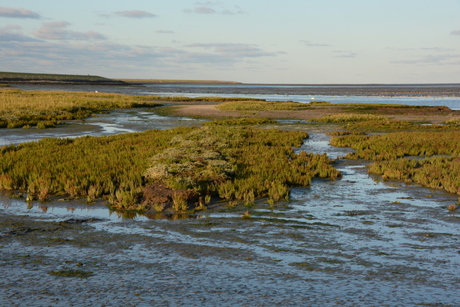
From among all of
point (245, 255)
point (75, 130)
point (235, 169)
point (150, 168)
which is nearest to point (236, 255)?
point (245, 255)

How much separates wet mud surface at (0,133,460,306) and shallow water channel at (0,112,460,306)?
22 millimetres

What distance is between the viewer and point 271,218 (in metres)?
12.3

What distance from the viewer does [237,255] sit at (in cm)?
929

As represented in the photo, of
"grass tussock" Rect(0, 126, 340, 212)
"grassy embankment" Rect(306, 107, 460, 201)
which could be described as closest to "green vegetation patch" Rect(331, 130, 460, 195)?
"grassy embankment" Rect(306, 107, 460, 201)

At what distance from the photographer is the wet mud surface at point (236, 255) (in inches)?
288

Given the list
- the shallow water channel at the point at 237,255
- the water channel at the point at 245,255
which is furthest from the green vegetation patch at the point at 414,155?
the shallow water channel at the point at 237,255

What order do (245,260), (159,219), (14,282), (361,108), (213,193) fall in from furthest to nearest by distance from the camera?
(361,108) < (213,193) < (159,219) < (245,260) < (14,282)

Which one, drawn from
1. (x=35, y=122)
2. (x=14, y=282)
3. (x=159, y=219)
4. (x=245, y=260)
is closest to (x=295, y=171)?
(x=159, y=219)

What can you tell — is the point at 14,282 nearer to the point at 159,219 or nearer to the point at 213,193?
the point at 159,219

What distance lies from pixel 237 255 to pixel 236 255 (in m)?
0.02

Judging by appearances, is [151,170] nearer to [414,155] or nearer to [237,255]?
[237,255]

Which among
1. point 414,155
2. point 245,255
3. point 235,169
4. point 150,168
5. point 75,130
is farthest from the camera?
point 75,130

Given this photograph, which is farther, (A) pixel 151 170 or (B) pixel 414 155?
(B) pixel 414 155

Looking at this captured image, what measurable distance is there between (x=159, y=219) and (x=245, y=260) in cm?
394
